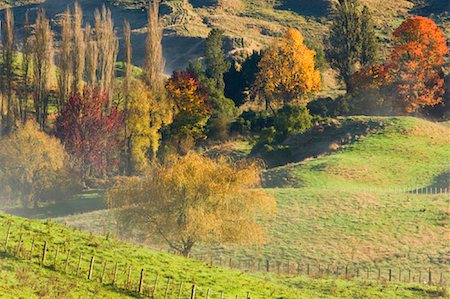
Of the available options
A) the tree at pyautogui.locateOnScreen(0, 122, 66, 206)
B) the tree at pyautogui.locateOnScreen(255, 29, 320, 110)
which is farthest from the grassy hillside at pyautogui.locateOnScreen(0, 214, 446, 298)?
the tree at pyautogui.locateOnScreen(255, 29, 320, 110)

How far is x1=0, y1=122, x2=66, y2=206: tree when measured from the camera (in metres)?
93.4

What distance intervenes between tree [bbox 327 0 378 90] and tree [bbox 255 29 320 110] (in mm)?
8004

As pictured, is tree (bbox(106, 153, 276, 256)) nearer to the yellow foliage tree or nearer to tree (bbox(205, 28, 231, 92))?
the yellow foliage tree

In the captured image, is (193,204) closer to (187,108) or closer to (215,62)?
(187,108)

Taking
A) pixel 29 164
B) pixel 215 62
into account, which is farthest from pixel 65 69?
pixel 215 62

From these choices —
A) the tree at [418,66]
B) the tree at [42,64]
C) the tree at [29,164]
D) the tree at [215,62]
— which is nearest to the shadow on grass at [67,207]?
the tree at [29,164]

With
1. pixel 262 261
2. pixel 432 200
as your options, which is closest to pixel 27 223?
pixel 262 261

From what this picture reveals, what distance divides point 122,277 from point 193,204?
52.8 ft

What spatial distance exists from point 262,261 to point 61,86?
167 ft

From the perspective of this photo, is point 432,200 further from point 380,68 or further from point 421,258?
point 380,68

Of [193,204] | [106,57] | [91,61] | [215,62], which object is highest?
[215,62]

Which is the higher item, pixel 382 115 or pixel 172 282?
pixel 382 115

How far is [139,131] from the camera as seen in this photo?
104 meters

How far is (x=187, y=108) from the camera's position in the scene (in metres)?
111
